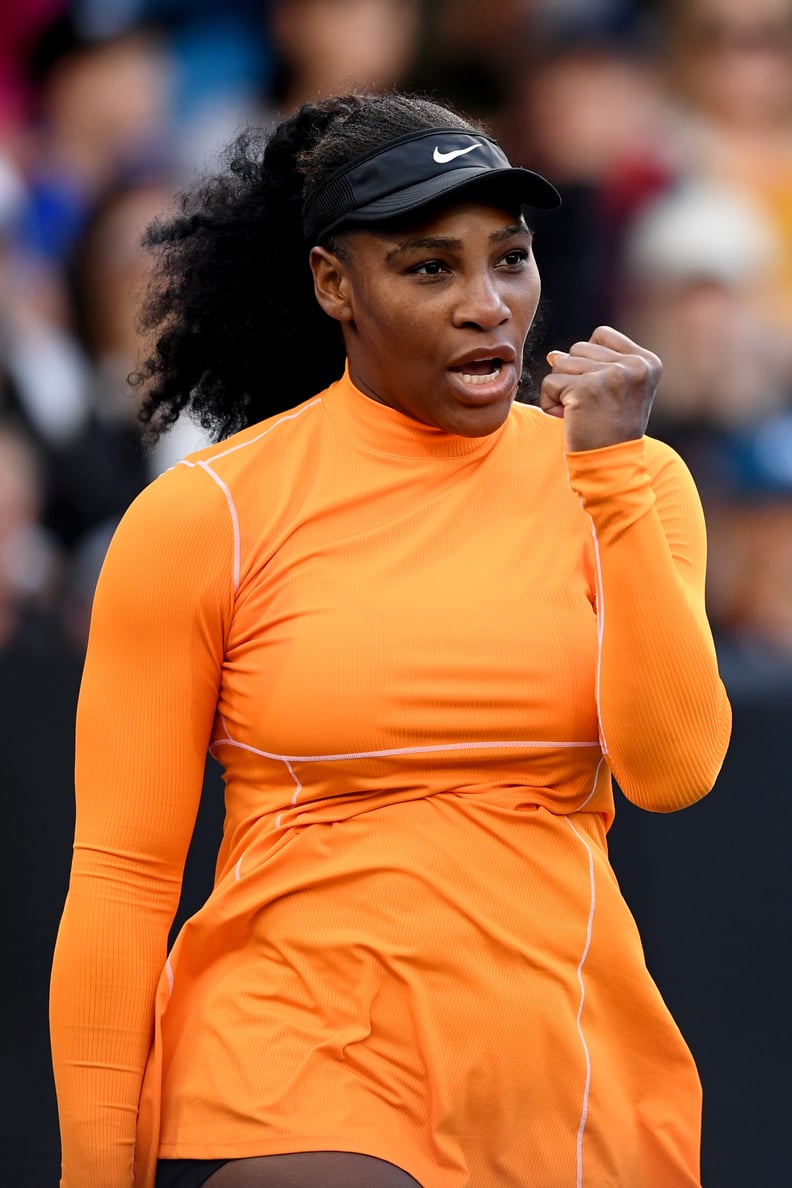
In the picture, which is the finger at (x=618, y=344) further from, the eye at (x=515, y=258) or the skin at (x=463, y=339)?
the eye at (x=515, y=258)

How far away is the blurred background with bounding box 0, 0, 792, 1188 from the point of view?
364 cm

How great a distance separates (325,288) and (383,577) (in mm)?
409

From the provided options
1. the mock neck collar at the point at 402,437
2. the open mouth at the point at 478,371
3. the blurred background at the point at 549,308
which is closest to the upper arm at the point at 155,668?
the mock neck collar at the point at 402,437

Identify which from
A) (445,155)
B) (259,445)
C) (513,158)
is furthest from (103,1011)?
(513,158)

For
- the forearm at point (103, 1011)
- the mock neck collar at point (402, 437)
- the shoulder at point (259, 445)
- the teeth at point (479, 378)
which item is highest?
the teeth at point (479, 378)

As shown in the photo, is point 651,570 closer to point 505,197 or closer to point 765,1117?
point 505,197

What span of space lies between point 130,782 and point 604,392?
731 millimetres

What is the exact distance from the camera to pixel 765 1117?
12.0 ft

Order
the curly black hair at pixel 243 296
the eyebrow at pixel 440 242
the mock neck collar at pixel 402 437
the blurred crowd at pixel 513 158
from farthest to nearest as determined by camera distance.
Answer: the blurred crowd at pixel 513 158
the curly black hair at pixel 243 296
the mock neck collar at pixel 402 437
the eyebrow at pixel 440 242

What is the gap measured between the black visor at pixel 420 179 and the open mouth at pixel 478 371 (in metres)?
0.19

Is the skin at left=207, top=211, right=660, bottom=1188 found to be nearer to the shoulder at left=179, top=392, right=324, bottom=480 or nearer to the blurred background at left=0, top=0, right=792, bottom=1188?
the shoulder at left=179, top=392, right=324, bottom=480

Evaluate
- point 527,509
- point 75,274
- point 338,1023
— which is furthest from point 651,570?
point 75,274

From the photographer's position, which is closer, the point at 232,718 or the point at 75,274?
the point at 232,718

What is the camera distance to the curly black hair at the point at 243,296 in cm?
237
